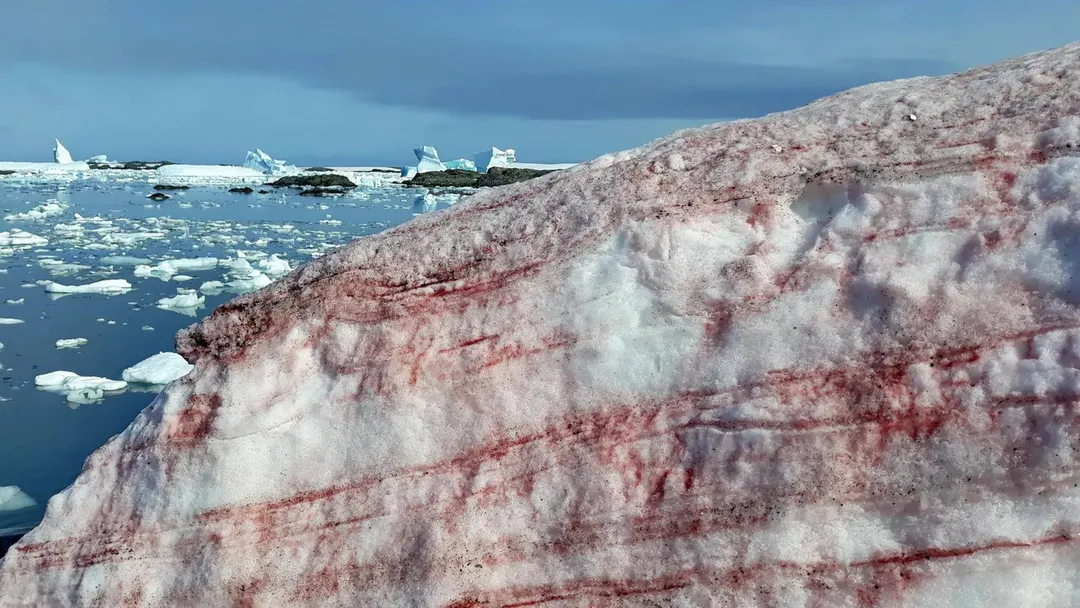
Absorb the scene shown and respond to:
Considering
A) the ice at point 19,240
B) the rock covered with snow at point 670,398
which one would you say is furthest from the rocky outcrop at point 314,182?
the rock covered with snow at point 670,398

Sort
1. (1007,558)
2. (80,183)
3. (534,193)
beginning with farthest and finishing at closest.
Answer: (80,183) → (534,193) → (1007,558)

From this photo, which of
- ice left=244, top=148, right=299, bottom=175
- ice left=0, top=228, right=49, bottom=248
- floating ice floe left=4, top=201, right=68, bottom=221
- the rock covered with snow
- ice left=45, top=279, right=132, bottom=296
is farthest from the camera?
ice left=244, top=148, right=299, bottom=175

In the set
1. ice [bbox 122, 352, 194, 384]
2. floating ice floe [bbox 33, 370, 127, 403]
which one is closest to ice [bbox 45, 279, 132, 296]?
floating ice floe [bbox 33, 370, 127, 403]

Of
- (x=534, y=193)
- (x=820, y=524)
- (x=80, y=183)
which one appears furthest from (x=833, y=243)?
(x=80, y=183)

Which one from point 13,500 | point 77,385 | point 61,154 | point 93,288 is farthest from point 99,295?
point 61,154

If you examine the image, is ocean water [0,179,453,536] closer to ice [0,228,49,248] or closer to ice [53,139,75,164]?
ice [0,228,49,248]

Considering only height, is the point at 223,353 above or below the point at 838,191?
→ below

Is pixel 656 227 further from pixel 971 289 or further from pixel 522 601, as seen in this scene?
pixel 522 601
